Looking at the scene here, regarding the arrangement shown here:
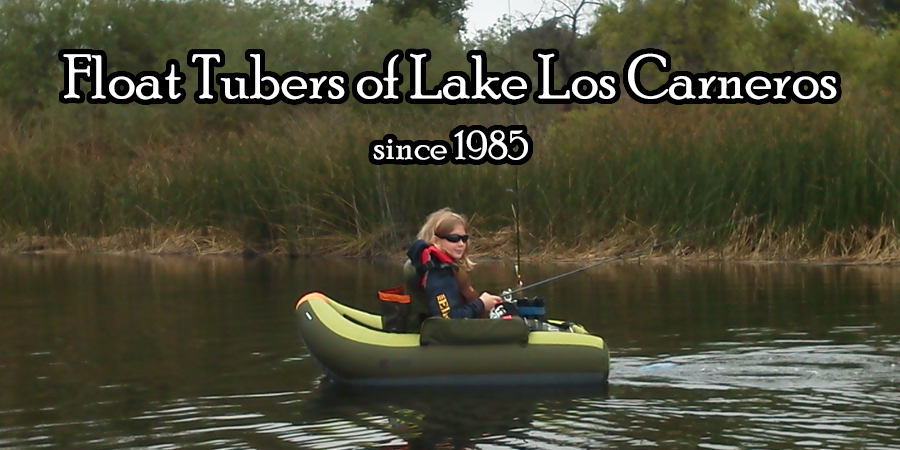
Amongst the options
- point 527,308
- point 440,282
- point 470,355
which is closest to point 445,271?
point 440,282

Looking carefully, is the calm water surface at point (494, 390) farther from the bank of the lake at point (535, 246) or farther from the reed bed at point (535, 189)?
the reed bed at point (535, 189)

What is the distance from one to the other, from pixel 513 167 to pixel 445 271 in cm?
1105

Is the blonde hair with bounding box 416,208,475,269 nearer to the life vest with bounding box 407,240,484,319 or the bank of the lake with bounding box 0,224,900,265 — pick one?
the life vest with bounding box 407,240,484,319

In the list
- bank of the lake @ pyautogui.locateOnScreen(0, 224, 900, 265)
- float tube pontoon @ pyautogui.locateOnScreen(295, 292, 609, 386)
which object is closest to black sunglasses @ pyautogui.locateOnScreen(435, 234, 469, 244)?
float tube pontoon @ pyautogui.locateOnScreen(295, 292, 609, 386)

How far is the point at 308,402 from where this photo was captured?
898 centimetres

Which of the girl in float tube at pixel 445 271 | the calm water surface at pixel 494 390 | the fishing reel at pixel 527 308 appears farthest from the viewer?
the fishing reel at pixel 527 308

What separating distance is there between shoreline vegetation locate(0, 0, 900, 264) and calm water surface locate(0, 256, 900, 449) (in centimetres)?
187

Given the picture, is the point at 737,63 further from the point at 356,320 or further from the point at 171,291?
the point at 356,320

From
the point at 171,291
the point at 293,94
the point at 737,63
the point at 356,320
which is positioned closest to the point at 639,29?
the point at 737,63

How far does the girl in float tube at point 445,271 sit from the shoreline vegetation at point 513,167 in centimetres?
469

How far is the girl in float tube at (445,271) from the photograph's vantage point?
30.2ft

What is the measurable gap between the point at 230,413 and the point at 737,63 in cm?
2378

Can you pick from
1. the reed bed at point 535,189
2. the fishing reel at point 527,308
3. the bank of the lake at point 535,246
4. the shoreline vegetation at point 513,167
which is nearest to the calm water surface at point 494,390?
the fishing reel at point 527,308

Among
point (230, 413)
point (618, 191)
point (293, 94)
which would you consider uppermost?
point (293, 94)
